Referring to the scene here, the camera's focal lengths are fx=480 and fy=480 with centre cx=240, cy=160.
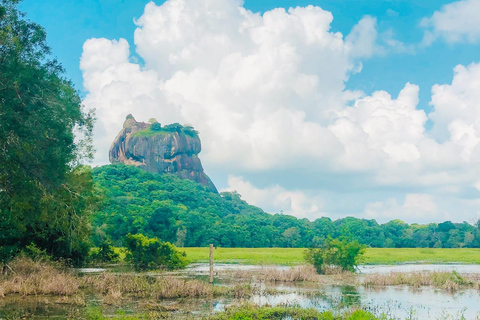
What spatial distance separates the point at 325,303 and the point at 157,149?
11589cm

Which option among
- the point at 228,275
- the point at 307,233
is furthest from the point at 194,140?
the point at 228,275

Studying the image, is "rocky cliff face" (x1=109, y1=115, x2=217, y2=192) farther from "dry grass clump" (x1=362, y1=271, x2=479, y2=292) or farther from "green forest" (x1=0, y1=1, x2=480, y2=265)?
"dry grass clump" (x1=362, y1=271, x2=479, y2=292)

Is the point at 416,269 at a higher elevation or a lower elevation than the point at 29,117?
lower

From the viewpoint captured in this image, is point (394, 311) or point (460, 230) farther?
point (460, 230)

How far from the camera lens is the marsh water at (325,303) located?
54.6 feet

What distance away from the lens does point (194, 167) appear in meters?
140

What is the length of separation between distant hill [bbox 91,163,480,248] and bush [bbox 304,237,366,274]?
3141 cm

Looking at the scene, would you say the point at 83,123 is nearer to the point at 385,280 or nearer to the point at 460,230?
the point at 385,280

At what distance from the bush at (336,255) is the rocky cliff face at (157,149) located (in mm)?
100482

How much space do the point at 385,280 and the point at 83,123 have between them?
1816cm

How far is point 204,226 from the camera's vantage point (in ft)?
241

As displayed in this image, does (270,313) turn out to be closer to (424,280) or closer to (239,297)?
(239,297)

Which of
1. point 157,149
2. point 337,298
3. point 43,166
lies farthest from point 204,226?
point 157,149

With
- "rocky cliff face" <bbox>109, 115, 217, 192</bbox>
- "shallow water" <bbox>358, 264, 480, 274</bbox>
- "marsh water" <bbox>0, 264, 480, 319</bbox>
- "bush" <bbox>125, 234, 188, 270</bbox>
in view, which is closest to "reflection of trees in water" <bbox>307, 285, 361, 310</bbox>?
"marsh water" <bbox>0, 264, 480, 319</bbox>
